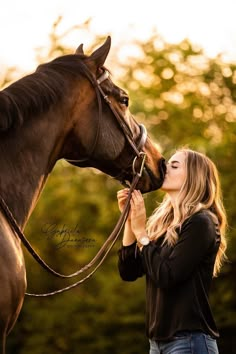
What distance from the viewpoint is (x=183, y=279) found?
4.81 m

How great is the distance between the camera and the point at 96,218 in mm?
11617

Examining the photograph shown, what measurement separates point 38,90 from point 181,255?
1.24 metres

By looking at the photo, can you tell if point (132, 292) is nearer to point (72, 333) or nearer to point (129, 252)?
point (72, 333)

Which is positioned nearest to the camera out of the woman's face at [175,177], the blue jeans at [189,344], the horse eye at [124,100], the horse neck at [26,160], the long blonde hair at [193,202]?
the horse neck at [26,160]

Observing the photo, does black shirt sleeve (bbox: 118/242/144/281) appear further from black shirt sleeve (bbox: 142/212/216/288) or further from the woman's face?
the woman's face

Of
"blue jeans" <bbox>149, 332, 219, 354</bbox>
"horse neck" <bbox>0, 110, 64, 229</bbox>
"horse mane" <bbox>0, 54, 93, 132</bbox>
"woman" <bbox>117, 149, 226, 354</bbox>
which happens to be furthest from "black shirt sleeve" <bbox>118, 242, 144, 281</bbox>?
"horse mane" <bbox>0, 54, 93, 132</bbox>

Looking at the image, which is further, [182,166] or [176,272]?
[182,166]

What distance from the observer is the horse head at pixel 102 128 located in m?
4.78

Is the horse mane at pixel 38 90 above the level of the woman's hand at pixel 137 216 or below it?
above

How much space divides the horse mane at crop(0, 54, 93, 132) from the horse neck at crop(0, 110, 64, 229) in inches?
2.7

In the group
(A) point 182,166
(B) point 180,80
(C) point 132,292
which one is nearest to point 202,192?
(A) point 182,166

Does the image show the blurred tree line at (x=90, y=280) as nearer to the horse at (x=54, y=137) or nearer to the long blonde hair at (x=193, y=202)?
the long blonde hair at (x=193, y=202)

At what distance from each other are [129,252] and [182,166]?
0.63 meters

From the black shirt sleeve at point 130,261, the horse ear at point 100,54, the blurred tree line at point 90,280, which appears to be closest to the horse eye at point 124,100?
the horse ear at point 100,54
